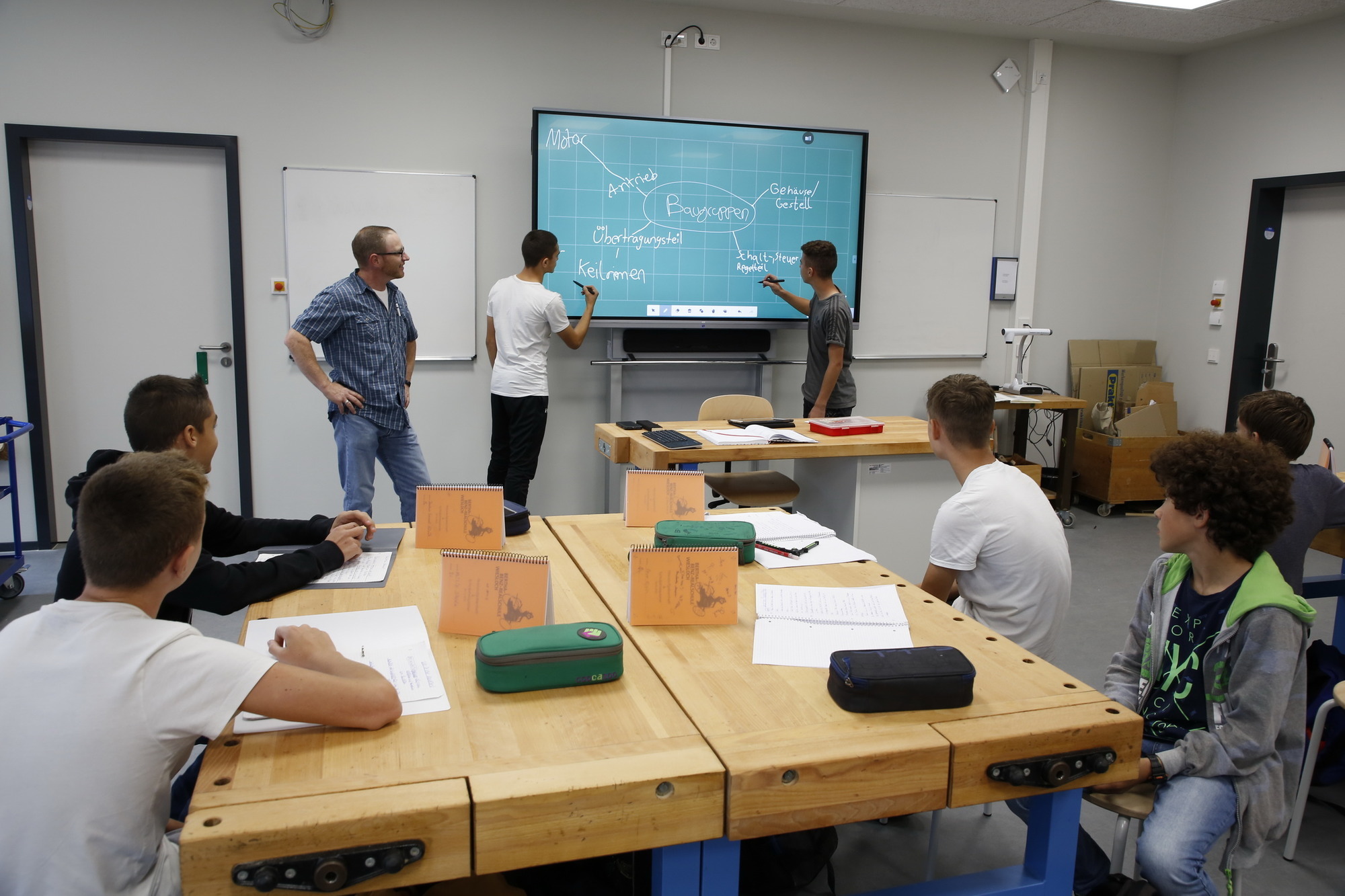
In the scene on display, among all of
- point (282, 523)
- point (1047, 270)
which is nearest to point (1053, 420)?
point (1047, 270)

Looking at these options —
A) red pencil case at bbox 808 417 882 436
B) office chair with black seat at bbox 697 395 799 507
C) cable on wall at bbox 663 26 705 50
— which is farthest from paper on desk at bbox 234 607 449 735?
cable on wall at bbox 663 26 705 50

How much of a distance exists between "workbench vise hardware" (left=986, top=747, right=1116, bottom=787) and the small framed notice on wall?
4727 mm

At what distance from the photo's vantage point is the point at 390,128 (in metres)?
4.45

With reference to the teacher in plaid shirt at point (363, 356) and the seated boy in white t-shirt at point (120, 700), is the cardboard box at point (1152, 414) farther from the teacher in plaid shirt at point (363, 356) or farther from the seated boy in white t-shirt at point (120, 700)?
the seated boy in white t-shirt at point (120, 700)

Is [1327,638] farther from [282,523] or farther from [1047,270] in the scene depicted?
[282,523]

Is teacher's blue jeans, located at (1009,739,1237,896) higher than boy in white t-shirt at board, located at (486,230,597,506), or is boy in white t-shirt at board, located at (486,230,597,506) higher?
boy in white t-shirt at board, located at (486,230,597,506)

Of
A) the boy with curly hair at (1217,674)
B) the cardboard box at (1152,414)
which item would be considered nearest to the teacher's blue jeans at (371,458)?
the boy with curly hair at (1217,674)

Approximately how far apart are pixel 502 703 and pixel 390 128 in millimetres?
3862

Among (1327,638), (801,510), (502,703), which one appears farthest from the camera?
(801,510)

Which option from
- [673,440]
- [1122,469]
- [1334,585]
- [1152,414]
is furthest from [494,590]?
[1152,414]

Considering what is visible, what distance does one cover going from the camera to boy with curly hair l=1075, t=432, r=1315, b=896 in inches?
60.2

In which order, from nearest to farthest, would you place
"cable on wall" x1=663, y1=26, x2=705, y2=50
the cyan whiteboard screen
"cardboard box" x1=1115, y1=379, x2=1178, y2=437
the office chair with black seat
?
the office chair with black seat
the cyan whiteboard screen
"cable on wall" x1=663, y1=26, x2=705, y2=50
"cardboard box" x1=1115, y1=379, x2=1178, y2=437

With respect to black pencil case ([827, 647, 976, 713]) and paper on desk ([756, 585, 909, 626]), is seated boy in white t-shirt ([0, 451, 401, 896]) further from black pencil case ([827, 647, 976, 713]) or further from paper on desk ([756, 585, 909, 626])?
paper on desk ([756, 585, 909, 626])

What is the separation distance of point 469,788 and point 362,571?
3.02 ft
